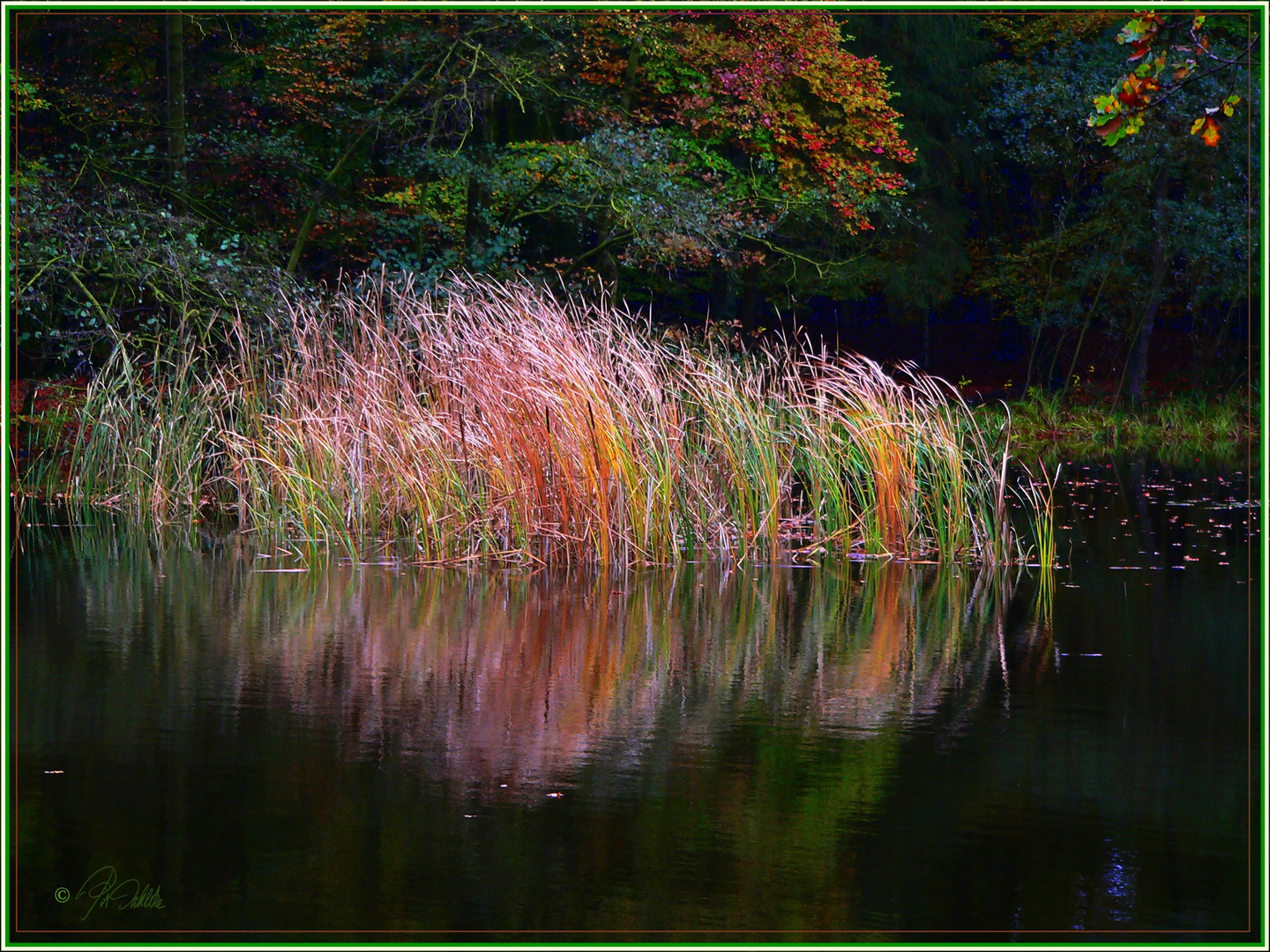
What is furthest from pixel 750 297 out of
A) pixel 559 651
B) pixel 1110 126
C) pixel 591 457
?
pixel 559 651

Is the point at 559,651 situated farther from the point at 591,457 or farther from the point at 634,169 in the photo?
the point at 634,169

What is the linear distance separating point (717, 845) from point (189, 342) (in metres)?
7.81

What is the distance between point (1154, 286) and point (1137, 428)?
85.4 inches

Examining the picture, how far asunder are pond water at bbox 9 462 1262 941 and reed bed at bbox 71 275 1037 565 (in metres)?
0.61

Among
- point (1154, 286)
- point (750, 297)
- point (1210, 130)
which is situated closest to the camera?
point (1210, 130)

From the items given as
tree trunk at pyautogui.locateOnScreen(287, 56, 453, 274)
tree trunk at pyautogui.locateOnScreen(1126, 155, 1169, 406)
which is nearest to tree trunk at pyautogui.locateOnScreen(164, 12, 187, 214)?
tree trunk at pyautogui.locateOnScreen(287, 56, 453, 274)

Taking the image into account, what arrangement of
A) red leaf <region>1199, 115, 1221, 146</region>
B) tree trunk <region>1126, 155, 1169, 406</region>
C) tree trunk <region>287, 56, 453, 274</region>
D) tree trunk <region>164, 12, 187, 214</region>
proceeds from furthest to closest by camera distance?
tree trunk <region>1126, 155, 1169, 406</region> → tree trunk <region>287, 56, 453, 274</region> → tree trunk <region>164, 12, 187, 214</region> → red leaf <region>1199, 115, 1221, 146</region>

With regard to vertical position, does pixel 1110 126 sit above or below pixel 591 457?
above

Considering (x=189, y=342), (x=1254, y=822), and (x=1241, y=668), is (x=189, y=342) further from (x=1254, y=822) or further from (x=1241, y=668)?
(x=1254, y=822)

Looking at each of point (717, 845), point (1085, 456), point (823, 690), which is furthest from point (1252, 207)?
point (717, 845)

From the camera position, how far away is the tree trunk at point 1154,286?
1584 cm

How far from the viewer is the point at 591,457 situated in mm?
6582

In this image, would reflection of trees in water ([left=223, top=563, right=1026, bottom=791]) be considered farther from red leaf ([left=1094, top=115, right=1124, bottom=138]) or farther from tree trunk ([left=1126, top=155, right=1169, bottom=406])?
tree trunk ([left=1126, top=155, right=1169, bottom=406])

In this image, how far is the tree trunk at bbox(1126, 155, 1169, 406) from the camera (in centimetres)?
1584
